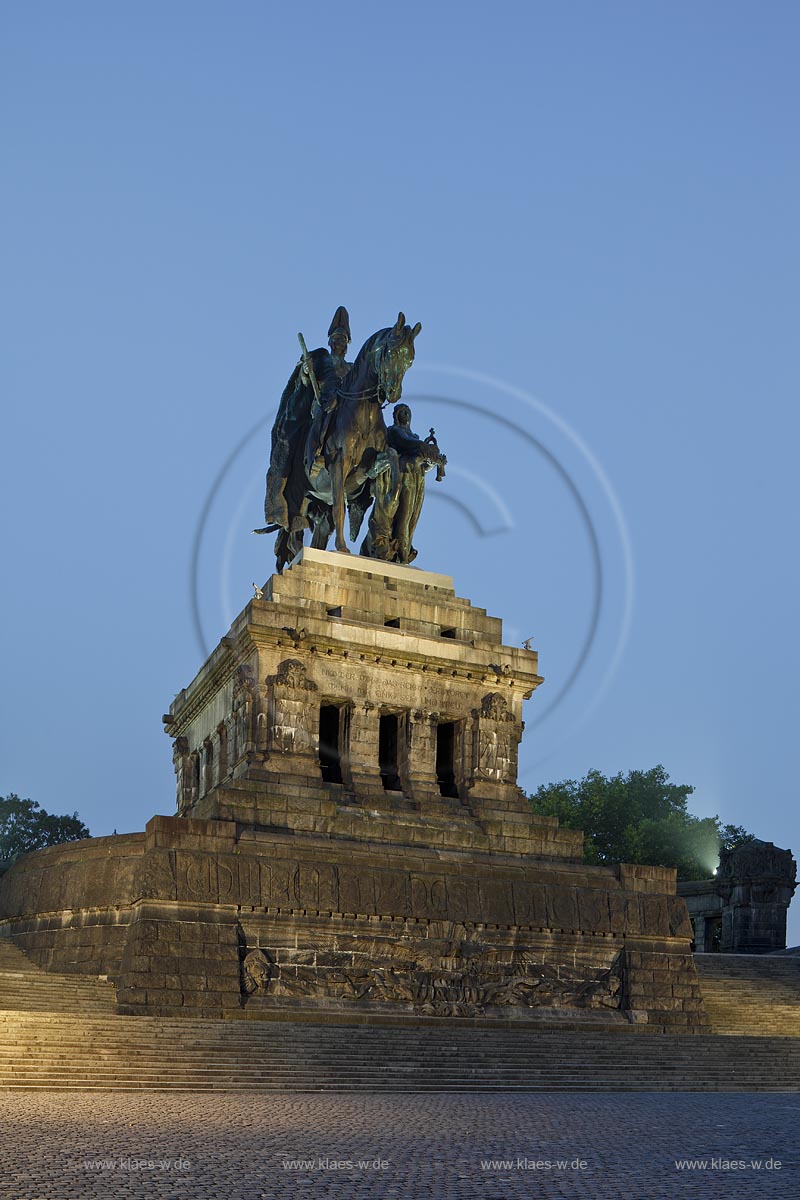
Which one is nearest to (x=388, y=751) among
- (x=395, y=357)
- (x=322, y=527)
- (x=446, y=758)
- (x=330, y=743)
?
(x=446, y=758)

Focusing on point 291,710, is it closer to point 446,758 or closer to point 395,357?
point 446,758

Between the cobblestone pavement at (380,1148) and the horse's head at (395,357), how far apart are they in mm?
22572

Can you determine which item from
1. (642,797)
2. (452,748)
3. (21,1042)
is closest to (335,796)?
(452,748)

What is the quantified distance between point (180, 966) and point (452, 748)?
12147 mm

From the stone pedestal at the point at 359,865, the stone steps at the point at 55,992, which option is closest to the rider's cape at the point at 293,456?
the stone pedestal at the point at 359,865

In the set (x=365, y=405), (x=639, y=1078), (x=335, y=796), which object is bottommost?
(x=639, y=1078)

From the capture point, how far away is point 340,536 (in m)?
39.0

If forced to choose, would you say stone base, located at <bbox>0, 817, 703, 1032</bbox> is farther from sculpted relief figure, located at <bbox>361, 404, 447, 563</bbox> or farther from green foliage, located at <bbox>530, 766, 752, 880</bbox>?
green foliage, located at <bbox>530, 766, 752, 880</bbox>

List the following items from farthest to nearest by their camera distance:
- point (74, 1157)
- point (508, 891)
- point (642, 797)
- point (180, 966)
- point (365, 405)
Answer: point (642, 797)
point (365, 405)
point (508, 891)
point (180, 966)
point (74, 1157)

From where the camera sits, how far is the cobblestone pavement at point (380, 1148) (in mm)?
11391

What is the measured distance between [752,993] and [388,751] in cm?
1126

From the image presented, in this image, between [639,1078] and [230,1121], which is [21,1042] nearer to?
[230,1121]

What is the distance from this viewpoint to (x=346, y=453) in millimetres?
39250

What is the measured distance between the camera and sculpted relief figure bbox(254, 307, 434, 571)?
39.2 m
